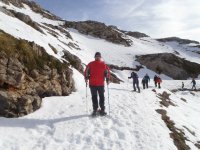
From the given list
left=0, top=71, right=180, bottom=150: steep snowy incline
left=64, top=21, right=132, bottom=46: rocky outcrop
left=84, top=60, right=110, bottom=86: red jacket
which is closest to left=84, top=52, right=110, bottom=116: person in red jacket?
left=84, top=60, right=110, bottom=86: red jacket

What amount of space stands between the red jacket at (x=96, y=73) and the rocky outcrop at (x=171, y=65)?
67.1 m

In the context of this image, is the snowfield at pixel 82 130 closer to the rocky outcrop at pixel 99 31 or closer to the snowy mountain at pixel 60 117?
the snowy mountain at pixel 60 117

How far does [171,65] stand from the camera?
84.0 metres

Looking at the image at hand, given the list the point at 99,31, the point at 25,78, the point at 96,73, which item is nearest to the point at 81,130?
the point at 96,73

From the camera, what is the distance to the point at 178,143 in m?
14.4

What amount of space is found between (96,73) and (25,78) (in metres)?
3.97

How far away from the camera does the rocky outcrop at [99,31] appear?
101m

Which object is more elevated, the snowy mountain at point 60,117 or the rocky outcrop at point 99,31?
the rocky outcrop at point 99,31

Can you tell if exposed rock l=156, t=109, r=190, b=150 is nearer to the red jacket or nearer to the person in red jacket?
the person in red jacket

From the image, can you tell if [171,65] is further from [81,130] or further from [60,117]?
[81,130]

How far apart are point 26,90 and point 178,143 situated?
7953mm

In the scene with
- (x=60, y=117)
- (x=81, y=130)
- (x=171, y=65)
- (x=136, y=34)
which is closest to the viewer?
(x=81, y=130)

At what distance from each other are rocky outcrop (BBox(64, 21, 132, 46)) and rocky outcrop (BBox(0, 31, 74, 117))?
→ 80044 millimetres

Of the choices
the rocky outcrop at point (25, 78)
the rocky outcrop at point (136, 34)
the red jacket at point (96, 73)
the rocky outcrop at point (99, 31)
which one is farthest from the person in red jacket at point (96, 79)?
the rocky outcrop at point (136, 34)
